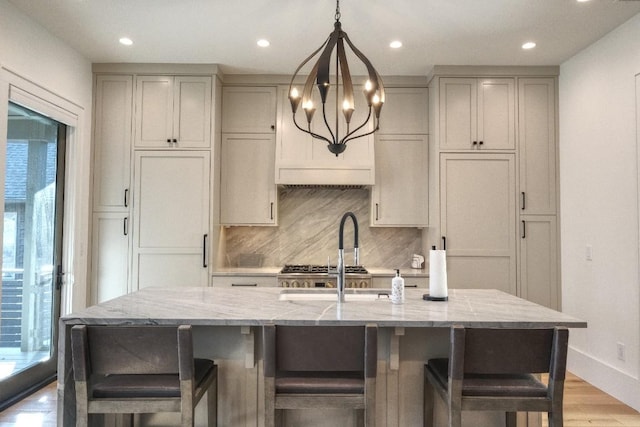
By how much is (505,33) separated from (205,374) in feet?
10.7

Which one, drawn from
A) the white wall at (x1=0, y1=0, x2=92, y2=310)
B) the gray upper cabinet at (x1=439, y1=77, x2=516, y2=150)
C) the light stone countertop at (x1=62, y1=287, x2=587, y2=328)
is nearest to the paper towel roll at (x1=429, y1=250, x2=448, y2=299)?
the light stone countertop at (x1=62, y1=287, x2=587, y2=328)

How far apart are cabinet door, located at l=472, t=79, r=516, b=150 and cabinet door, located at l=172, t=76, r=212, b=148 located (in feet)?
8.51

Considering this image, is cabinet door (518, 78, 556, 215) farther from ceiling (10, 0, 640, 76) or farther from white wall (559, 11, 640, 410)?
ceiling (10, 0, 640, 76)

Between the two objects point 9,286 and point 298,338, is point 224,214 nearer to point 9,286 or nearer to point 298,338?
point 9,286

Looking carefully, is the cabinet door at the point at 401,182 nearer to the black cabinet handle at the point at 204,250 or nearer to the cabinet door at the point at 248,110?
the cabinet door at the point at 248,110

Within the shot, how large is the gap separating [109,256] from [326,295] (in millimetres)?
2537

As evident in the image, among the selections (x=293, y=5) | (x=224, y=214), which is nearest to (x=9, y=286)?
(x=224, y=214)

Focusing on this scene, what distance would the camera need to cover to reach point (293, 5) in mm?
2967

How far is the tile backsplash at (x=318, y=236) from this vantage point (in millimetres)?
4562

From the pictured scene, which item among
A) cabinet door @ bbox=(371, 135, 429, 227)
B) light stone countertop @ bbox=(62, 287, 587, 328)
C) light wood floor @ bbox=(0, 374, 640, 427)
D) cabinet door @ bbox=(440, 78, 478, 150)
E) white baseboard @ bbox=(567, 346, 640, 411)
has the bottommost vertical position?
light wood floor @ bbox=(0, 374, 640, 427)

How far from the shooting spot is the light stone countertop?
1.78 meters

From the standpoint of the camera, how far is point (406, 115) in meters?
4.28

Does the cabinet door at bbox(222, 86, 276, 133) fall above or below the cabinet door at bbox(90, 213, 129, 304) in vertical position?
above

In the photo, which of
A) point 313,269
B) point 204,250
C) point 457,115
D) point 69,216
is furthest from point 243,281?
point 457,115
